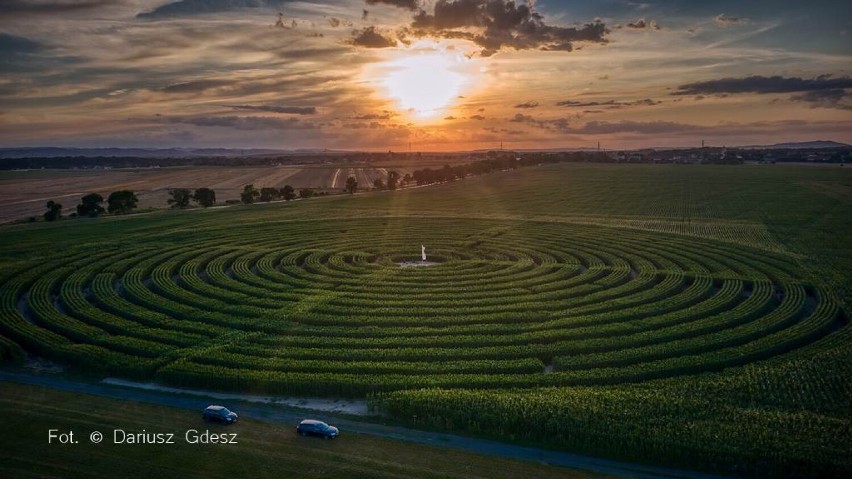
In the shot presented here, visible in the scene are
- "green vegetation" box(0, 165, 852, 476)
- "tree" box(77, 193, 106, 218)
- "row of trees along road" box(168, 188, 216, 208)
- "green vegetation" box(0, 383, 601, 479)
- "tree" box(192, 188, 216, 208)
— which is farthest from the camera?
"tree" box(192, 188, 216, 208)

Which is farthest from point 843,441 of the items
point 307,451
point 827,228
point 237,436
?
point 827,228

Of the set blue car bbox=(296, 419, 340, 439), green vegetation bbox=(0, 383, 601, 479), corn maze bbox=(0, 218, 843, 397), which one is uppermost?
corn maze bbox=(0, 218, 843, 397)

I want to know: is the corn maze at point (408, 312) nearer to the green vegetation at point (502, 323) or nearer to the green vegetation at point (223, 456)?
the green vegetation at point (502, 323)

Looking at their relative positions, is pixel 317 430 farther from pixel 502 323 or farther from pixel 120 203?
pixel 120 203

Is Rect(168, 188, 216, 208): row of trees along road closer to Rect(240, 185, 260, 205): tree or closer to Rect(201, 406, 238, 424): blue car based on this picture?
Rect(240, 185, 260, 205): tree

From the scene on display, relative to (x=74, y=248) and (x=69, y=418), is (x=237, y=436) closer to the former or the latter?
(x=69, y=418)

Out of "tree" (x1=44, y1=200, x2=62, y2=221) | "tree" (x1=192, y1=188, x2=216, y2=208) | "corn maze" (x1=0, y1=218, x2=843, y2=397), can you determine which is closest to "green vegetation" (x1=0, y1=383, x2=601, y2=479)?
"corn maze" (x1=0, y1=218, x2=843, y2=397)

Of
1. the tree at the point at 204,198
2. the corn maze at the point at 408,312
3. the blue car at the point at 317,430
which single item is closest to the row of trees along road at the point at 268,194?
the tree at the point at 204,198
